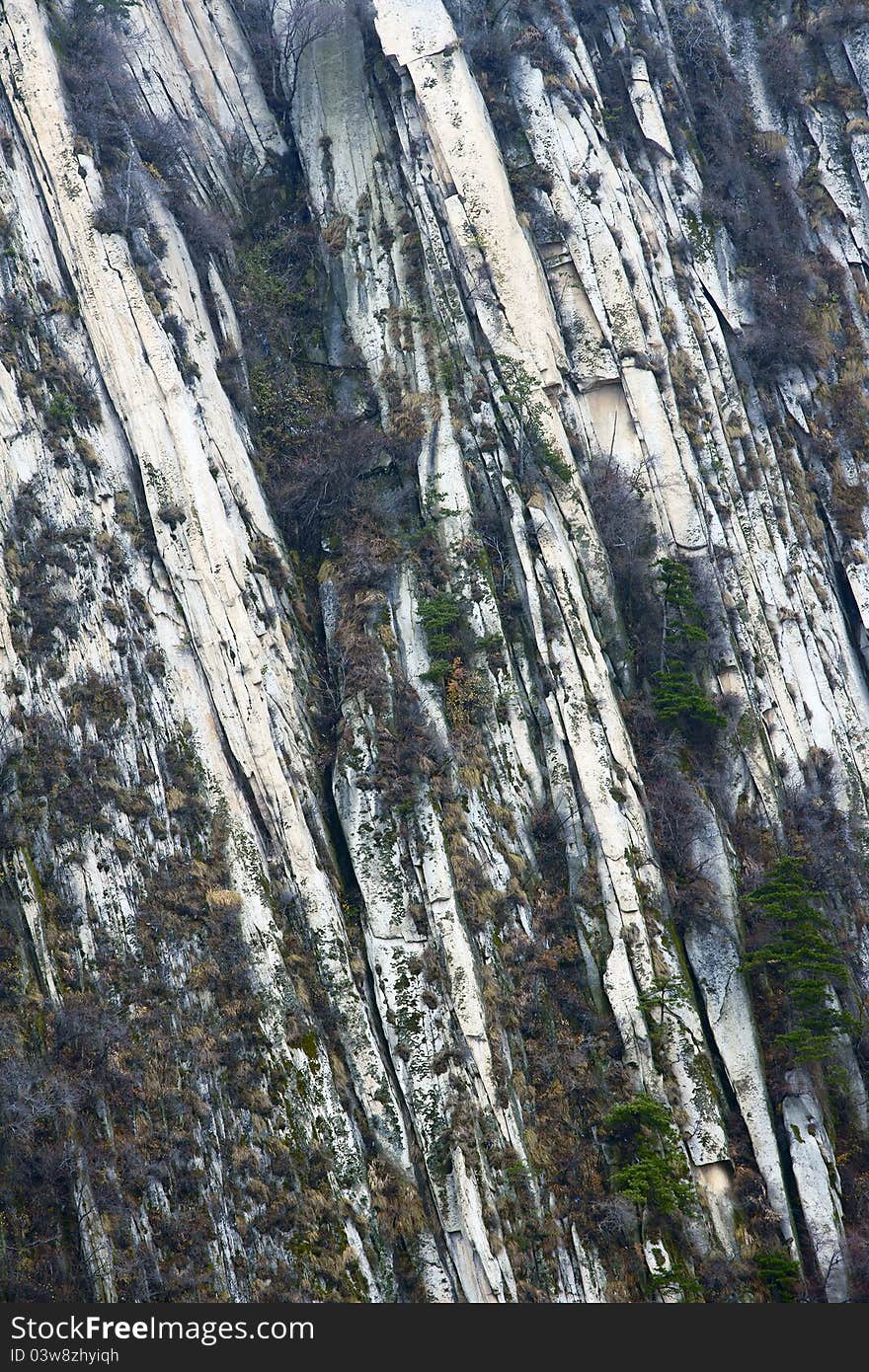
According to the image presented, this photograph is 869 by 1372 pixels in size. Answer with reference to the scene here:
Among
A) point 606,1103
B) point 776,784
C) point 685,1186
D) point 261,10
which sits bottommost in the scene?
point 685,1186

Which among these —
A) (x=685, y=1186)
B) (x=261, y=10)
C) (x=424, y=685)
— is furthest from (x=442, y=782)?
(x=261, y=10)

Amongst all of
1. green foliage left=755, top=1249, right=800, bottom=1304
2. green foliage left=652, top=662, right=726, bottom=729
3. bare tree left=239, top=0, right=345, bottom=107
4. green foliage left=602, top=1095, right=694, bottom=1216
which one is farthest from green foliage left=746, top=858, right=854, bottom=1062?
bare tree left=239, top=0, right=345, bottom=107

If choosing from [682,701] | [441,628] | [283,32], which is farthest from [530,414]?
[283,32]

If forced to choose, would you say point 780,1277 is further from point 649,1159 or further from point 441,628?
point 441,628

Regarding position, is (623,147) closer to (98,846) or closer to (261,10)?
(261,10)

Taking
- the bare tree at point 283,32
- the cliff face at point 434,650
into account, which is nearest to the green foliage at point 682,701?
the cliff face at point 434,650
